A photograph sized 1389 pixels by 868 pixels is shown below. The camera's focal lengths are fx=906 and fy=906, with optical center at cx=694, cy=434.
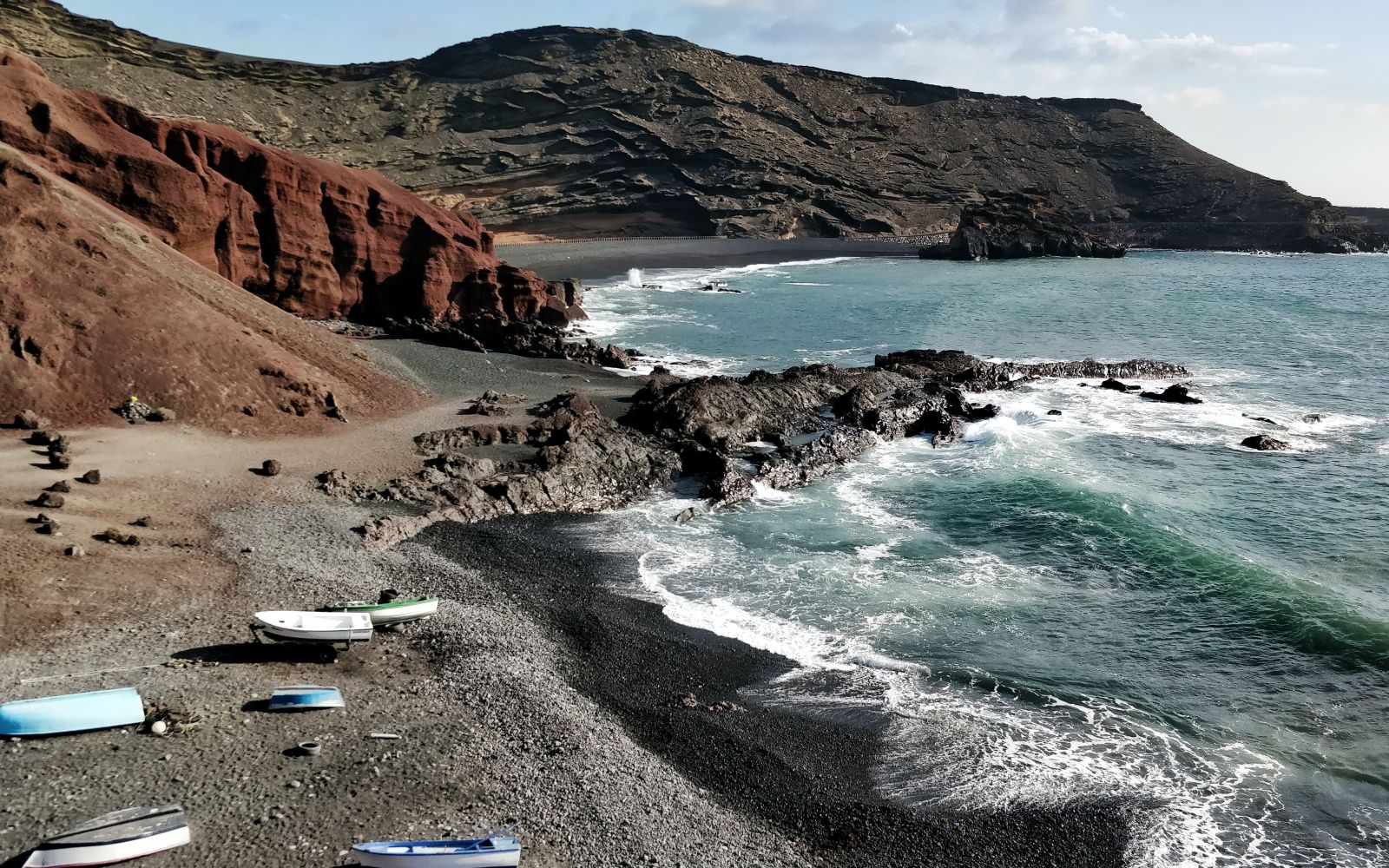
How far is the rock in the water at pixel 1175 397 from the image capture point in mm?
37875

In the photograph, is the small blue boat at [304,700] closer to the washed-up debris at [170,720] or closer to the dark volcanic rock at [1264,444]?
the washed-up debris at [170,720]

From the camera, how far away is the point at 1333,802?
13422 mm

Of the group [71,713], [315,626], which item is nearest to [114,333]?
[315,626]

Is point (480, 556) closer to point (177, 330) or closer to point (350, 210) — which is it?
point (177, 330)

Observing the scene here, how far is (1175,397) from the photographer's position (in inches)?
1495

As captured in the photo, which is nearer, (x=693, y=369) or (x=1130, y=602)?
(x=1130, y=602)

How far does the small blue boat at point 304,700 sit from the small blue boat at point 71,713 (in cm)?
176

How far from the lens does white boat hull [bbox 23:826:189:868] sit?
1004cm

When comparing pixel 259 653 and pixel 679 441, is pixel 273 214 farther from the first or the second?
pixel 259 653

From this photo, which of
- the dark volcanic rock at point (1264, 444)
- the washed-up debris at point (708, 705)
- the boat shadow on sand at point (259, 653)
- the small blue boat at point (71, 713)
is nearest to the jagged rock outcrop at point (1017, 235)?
the dark volcanic rock at point (1264, 444)

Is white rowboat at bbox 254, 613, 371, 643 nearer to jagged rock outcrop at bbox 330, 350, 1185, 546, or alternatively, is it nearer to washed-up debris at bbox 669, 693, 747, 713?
jagged rock outcrop at bbox 330, 350, 1185, 546

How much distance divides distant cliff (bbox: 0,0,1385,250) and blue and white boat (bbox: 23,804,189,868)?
104 m

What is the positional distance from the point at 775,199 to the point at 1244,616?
10984 cm

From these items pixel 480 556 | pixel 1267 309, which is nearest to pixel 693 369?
pixel 480 556
